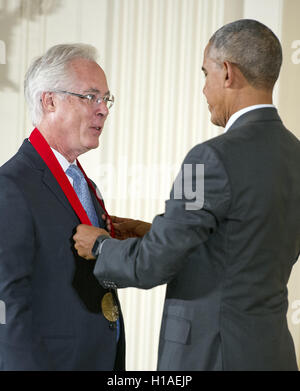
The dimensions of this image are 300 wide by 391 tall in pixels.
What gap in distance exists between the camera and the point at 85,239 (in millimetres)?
1847

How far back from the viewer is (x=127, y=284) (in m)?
1.76

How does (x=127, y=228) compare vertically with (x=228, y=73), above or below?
below

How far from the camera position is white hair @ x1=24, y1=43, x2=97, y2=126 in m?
2.03

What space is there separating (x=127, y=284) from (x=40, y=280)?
27cm

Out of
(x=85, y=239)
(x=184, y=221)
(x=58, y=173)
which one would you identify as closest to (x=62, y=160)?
(x=58, y=173)

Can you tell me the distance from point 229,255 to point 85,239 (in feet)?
1.46

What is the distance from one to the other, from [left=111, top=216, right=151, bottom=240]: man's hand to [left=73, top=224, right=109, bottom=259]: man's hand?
1.20ft

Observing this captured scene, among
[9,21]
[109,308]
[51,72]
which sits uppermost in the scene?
[9,21]

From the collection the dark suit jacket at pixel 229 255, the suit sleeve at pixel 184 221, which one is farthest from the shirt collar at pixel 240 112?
the suit sleeve at pixel 184 221

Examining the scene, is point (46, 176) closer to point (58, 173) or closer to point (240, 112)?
point (58, 173)

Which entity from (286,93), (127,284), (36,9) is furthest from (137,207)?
(127,284)

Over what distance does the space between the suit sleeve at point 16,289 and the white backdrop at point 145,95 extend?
2.17 m

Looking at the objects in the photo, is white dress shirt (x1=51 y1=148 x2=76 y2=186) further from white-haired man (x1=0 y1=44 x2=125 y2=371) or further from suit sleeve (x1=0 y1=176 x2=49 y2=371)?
→ suit sleeve (x1=0 y1=176 x2=49 y2=371)

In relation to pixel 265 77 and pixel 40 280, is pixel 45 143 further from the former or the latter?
pixel 265 77
